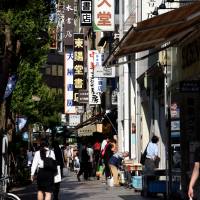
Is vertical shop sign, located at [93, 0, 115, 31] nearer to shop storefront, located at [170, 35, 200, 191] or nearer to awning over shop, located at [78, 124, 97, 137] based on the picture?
awning over shop, located at [78, 124, 97, 137]

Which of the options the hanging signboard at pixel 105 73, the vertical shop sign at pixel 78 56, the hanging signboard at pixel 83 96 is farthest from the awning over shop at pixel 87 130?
the hanging signboard at pixel 105 73

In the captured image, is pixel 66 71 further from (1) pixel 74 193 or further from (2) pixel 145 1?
(1) pixel 74 193

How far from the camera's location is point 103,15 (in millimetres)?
32406

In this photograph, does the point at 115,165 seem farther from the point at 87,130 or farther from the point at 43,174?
the point at 87,130

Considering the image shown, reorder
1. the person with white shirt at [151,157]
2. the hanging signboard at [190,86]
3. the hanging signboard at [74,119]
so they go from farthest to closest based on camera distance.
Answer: the hanging signboard at [74,119] → the person with white shirt at [151,157] → the hanging signboard at [190,86]

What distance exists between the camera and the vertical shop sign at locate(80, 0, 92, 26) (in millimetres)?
36469

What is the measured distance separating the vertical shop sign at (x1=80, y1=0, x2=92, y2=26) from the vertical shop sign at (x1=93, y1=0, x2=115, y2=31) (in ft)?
12.8

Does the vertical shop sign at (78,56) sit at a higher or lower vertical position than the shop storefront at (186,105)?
higher

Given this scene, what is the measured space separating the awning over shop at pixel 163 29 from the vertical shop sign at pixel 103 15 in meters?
17.0

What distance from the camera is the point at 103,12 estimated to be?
32.1m

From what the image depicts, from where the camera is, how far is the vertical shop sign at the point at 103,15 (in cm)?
3200

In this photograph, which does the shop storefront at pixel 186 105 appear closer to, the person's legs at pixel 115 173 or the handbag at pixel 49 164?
the handbag at pixel 49 164

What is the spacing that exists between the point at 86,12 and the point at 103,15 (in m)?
4.88

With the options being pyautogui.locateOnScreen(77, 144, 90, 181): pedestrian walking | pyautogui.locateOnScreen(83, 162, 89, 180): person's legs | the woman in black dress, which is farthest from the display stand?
the woman in black dress
